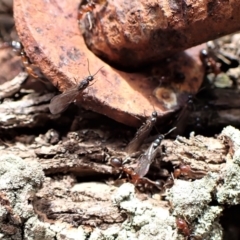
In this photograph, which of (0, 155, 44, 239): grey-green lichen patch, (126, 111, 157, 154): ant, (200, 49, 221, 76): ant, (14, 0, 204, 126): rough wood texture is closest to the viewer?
(0, 155, 44, 239): grey-green lichen patch

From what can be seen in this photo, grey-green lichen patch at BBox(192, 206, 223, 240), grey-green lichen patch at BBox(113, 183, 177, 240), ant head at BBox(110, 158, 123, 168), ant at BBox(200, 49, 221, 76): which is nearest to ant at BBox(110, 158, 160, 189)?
ant head at BBox(110, 158, 123, 168)

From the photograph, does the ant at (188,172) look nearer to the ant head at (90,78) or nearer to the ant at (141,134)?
the ant at (141,134)

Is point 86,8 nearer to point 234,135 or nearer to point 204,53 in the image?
point 204,53

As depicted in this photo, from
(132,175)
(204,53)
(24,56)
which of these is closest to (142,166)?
(132,175)

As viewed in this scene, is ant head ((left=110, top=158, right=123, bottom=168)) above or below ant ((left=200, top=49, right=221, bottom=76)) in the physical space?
below

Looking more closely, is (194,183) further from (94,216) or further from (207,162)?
(94,216)

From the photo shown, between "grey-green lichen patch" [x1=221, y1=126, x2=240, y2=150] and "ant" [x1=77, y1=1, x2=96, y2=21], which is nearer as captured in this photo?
"grey-green lichen patch" [x1=221, y1=126, x2=240, y2=150]

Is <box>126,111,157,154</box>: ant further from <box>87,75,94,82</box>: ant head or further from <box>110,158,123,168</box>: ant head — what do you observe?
<box>87,75,94,82</box>: ant head
